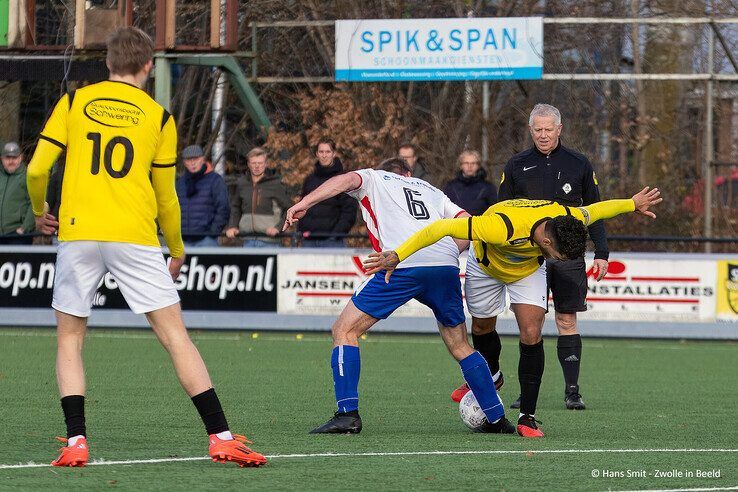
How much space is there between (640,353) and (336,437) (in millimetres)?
7872

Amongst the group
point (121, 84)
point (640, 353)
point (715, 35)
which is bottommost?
point (640, 353)

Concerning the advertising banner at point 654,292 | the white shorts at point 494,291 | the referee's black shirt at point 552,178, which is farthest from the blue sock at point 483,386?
the advertising banner at point 654,292

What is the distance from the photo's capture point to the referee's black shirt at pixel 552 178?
33.0 feet

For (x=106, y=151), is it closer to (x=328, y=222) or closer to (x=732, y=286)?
(x=328, y=222)

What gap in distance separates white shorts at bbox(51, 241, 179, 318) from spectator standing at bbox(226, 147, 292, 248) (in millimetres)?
10005

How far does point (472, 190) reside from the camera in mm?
16062

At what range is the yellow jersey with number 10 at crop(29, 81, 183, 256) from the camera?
264 inches

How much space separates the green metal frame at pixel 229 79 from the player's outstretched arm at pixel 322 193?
1004 centimetres

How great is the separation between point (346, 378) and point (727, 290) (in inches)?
367

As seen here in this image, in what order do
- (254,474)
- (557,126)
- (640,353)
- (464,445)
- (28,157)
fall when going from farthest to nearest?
(28,157)
(640,353)
(557,126)
(464,445)
(254,474)

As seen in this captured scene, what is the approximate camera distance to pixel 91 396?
34.3 ft

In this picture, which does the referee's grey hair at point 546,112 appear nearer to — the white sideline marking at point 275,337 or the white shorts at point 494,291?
the white shorts at point 494,291

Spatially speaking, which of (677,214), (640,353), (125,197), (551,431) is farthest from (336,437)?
(677,214)

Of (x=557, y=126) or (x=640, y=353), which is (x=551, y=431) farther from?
(x=640, y=353)
